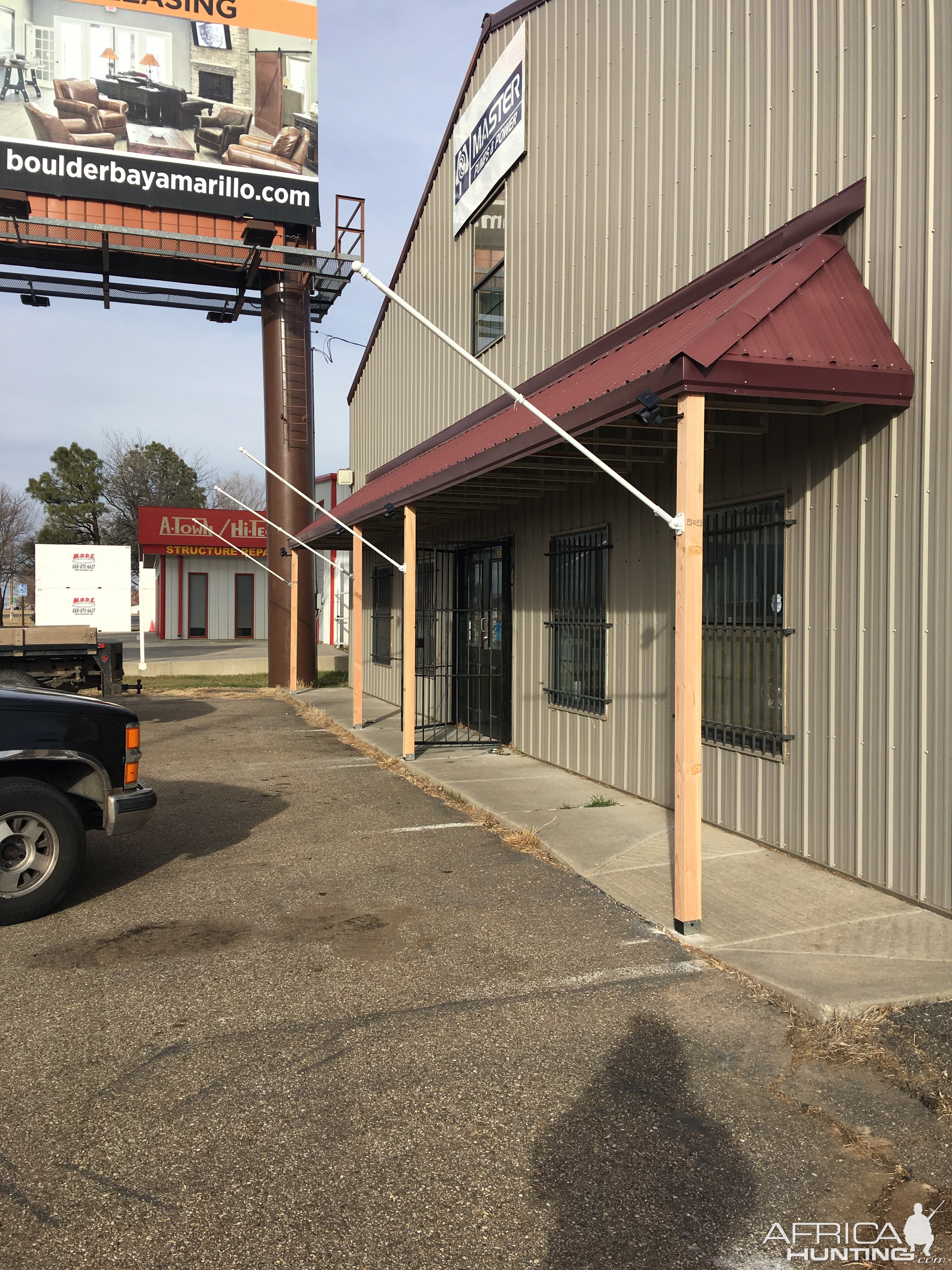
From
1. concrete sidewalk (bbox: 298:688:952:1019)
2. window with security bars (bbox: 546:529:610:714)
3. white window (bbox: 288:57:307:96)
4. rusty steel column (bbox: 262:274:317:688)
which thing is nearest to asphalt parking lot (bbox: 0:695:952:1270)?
concrete sidewalk (bbox: 298:688:952:1019)

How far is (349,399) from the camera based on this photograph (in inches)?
857

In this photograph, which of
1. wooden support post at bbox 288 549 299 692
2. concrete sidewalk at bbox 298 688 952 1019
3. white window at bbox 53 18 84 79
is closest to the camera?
concrete sidewalk at bbox 298 688 952 1019

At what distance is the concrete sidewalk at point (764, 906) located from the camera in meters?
4.30

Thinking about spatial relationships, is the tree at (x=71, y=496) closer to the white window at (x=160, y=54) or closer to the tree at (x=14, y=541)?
the tree at (x=14, y=541)

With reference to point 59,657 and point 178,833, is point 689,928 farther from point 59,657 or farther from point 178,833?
point 59,657

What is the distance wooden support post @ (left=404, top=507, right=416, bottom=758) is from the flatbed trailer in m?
5.29

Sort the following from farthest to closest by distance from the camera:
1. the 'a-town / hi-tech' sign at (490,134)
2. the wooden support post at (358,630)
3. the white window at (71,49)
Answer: the white window at (71,49) < the wooden support post at (358,630) < the 'a-town / hi-tech' sign at (490,134)

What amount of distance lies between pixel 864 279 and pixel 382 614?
13.4m

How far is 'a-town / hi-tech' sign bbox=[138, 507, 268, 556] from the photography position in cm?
3712

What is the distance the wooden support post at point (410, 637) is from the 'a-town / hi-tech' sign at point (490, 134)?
435cm

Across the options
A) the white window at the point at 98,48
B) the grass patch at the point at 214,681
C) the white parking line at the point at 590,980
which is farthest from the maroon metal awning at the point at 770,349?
the white window at the point at 98,48

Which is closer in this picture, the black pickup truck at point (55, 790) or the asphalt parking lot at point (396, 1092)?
the asphalt parking lot at point (396, 1092)

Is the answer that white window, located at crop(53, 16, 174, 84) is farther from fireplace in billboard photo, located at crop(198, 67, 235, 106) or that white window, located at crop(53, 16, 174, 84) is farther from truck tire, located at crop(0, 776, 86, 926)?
truck tire, located at crop(0, 776, 86, 926)

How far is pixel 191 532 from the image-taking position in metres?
37.7
